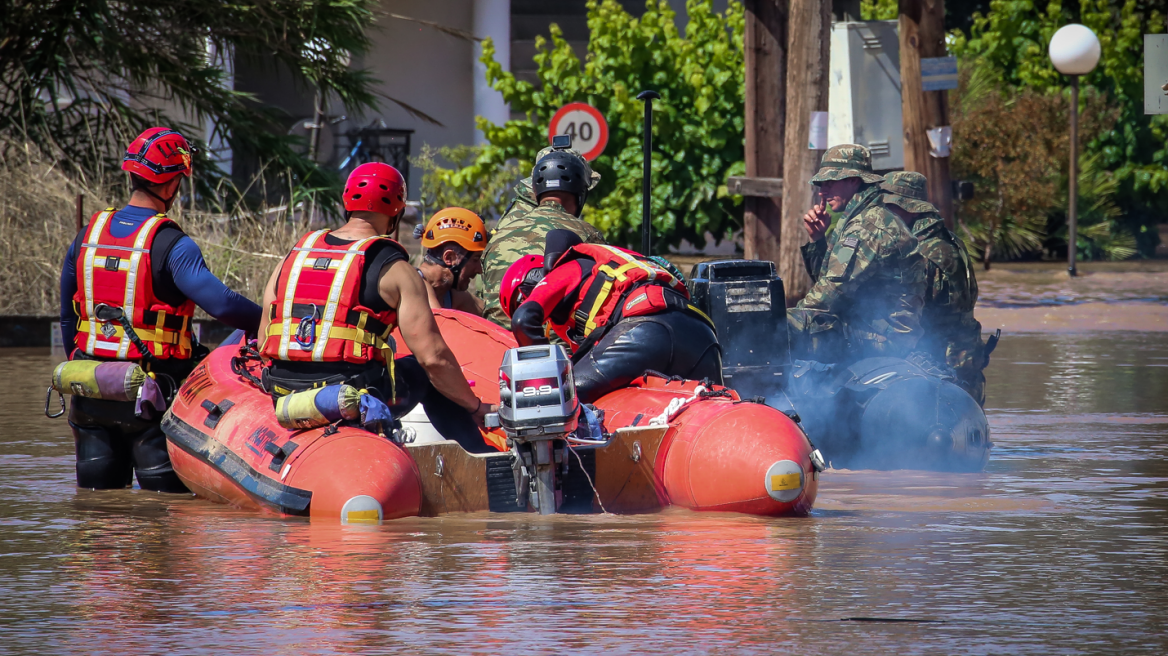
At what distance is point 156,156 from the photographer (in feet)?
26.2

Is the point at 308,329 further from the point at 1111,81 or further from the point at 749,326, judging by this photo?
the point at 1111,81

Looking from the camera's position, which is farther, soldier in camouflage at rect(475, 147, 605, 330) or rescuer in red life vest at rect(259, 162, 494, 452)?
soldier in camouflage at rect(475, 147, 605, 330)

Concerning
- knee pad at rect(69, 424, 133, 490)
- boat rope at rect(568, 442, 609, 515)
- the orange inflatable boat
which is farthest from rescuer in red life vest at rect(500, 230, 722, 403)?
knee pad at rect(69, 424, 133, 490)

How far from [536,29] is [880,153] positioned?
12.7m

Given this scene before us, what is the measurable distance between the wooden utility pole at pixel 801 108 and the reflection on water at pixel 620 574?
227 inches

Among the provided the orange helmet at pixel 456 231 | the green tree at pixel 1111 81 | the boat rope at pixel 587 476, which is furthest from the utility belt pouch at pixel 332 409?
the green tree at pixel 1111 81

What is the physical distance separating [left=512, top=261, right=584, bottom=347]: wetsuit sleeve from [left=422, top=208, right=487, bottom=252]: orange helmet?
3.56 feet

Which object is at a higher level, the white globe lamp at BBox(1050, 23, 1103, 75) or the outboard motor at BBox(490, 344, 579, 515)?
the white globe lamp at BBox(1050, 23, 1103, 75)

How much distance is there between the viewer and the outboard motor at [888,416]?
28.1 feet

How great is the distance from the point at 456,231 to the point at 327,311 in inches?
77.6

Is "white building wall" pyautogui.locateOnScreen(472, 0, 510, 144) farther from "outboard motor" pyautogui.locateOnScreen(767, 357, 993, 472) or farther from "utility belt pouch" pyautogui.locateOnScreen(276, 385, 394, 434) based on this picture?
"utility belt pouch" pyautogui.locateOnScreen(276, 385, 394, 434)

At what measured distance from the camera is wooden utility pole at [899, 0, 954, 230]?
1460 cm

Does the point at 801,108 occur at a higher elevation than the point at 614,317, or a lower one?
higher

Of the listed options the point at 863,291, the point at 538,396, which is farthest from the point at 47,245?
the point at 538,396
